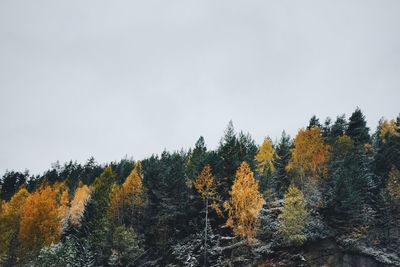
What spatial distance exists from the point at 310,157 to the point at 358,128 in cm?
1473

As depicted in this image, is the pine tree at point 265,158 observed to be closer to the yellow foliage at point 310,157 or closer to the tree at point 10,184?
the yellow foliage at point 310,157

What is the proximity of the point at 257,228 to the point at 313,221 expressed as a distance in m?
7.27

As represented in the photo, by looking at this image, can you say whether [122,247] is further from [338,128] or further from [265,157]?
[338,128]

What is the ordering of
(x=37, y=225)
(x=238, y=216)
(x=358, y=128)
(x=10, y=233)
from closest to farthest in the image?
(x=238, y=216) → (x=37, y=225) → (x=10, y=233) → (x=358, y=128)

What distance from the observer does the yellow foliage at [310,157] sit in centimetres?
5762

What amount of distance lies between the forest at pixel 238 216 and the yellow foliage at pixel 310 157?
0.18 m

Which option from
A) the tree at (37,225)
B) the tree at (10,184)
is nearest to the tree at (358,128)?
the tree at (37,225)

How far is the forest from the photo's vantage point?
1676 inches

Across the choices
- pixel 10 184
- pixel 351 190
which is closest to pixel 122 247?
pixel 351 190

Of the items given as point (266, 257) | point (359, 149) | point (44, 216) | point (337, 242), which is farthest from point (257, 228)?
point (44, 216)

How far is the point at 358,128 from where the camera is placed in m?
66.8

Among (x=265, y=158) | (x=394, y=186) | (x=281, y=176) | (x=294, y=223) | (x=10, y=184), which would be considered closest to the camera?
(x=294, y=223)

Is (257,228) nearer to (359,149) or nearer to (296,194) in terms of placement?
(296,194)

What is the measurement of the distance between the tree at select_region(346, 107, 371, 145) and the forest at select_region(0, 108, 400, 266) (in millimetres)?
191
